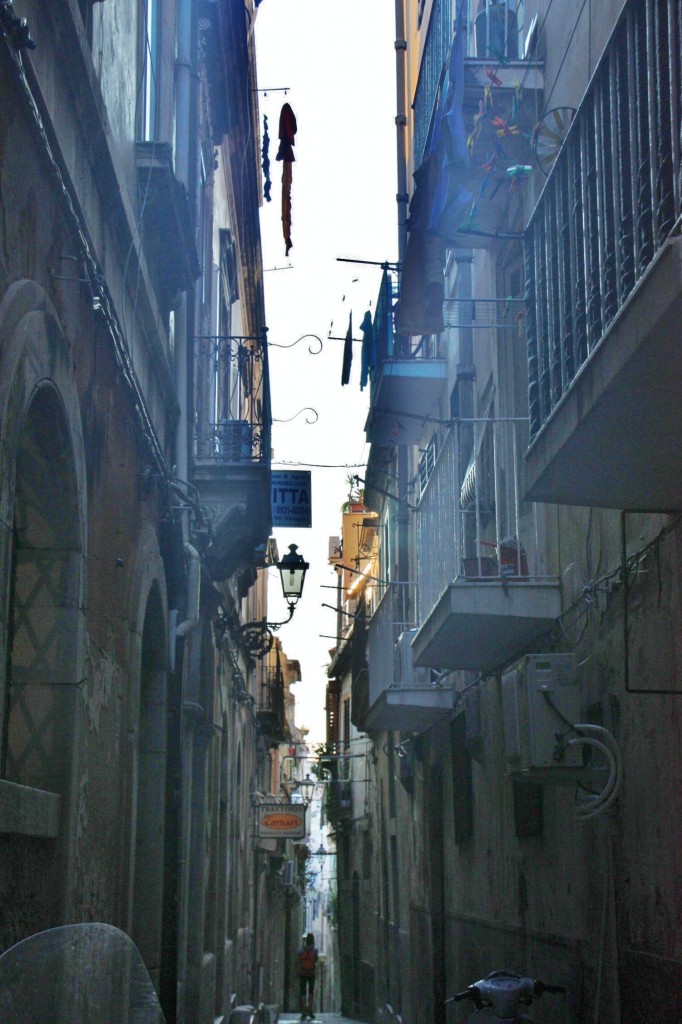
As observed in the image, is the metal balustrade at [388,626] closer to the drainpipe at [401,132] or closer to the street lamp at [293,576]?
the street lamp at [293,576]

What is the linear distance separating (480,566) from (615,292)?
3902mm

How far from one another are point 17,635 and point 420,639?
520 centimetres

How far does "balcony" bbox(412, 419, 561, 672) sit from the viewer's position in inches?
354

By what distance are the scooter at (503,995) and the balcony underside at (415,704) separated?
251 inches

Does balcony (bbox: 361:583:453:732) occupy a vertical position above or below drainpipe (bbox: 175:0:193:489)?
below

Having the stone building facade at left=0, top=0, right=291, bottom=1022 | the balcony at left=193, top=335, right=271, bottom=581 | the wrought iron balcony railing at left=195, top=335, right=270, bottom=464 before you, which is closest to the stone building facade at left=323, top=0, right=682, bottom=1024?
the wrought iron balcony railing at left=195, top=335, right=270, bottom=464

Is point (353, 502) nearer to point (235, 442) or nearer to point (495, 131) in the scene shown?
point (235, 442)

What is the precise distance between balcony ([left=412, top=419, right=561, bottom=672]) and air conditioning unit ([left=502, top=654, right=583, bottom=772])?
1.37m

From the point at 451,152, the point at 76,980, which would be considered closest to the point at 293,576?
the point at 451,152

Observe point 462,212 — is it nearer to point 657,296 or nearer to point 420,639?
point 420,639

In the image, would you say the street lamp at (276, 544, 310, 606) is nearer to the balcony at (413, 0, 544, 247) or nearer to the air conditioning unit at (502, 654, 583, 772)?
the balcony at (413, 0, 544, 247)

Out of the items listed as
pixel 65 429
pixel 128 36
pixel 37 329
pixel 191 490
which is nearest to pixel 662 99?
pixel 37 329

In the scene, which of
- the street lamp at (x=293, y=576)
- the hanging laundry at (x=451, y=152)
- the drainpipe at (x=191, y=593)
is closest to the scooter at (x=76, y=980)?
the hanging laundry at (x=451, y=152)

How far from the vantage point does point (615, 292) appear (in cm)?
550
